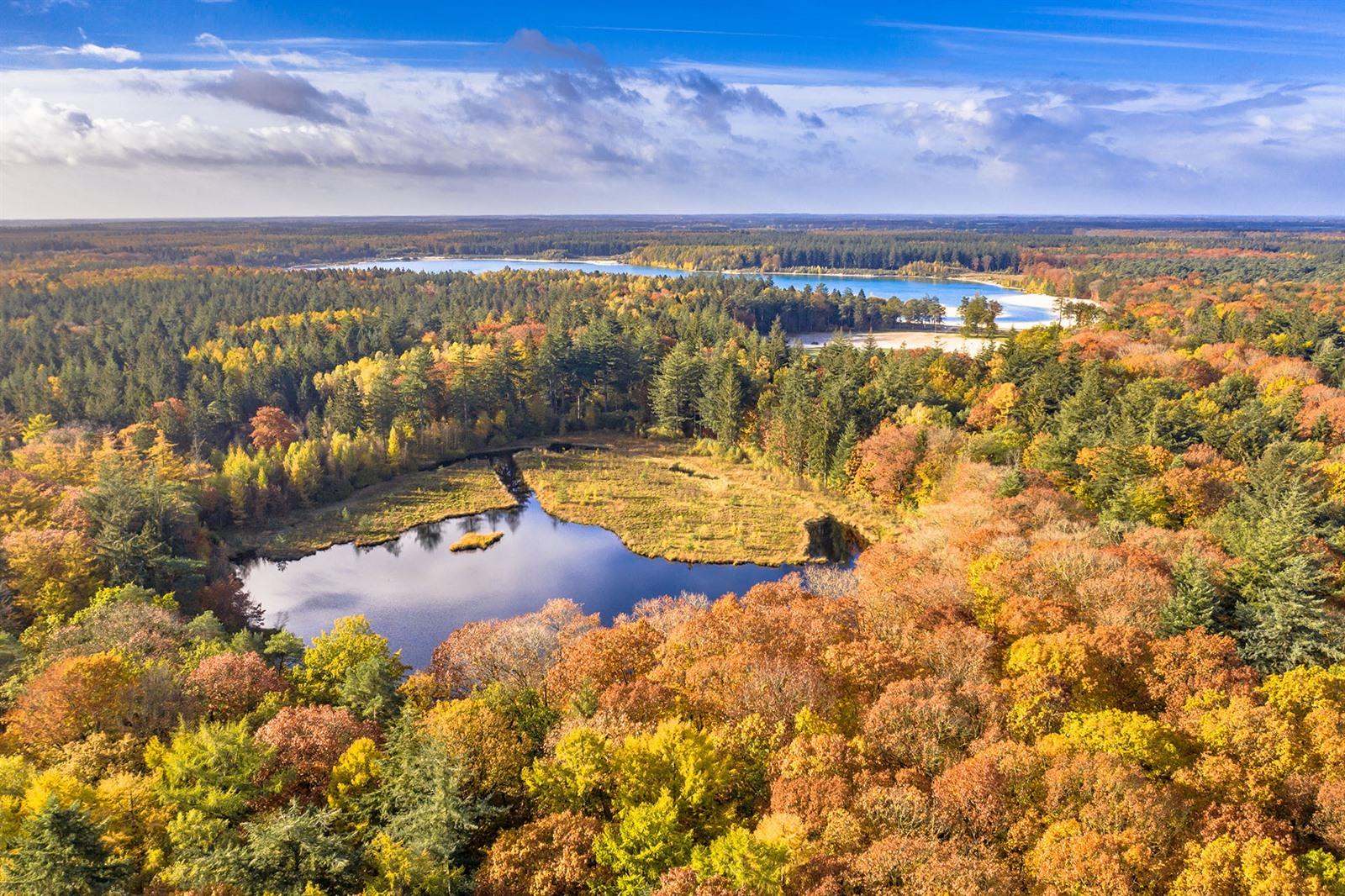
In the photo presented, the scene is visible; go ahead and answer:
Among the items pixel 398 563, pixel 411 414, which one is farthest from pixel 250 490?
pixel 411 414

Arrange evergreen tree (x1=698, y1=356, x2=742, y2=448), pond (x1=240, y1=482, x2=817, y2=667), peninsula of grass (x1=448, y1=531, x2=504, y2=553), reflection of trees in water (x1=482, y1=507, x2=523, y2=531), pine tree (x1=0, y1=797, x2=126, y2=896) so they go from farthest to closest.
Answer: evergreen tree (x1=698, y1=356, x2=742, y2=448) < reflection of trees in water (x1=482, y1=507, x2=523, y2=531) < peninsula of grass (x1=448, y1=531, x2=504, y2=553) < pond (x1=240, y1=482, x2=817, y2=667) < pine tree (x1=0, y1=797, x2=126, y2=896)

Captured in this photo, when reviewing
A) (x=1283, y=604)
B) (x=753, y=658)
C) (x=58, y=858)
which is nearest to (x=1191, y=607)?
(x=1283, y=604)

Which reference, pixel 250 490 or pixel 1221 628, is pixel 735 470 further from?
pixel 1221 628

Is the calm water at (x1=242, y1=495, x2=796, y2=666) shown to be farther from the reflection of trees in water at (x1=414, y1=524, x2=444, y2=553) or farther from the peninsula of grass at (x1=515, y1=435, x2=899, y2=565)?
the peninsula of grass at (x1=515, y1=435, x2=899, y2=565)

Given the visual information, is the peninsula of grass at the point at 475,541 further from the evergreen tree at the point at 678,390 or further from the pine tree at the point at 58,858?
the pine tree at the point at 58,858

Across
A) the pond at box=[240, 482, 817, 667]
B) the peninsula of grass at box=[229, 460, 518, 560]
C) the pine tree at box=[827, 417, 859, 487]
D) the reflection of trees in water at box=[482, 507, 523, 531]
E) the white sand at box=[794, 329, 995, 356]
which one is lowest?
the pond at box=[240, 482, 817, 667]

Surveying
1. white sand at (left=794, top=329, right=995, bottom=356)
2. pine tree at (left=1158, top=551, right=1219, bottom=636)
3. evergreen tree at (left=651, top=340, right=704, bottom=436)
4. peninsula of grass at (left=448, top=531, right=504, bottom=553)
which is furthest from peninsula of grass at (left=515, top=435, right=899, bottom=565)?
white sand at (left=794, top=329, right=995, bottom=356)
